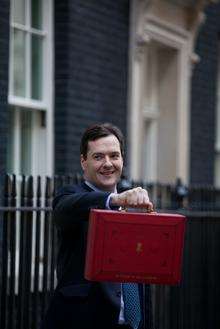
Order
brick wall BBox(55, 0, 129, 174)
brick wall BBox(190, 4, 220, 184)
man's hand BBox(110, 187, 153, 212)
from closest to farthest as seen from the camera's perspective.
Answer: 1. man's hand BBox(110, 187, 153, 212)
2. brick wall BBox(55, 0, 129, 174)
3. brick wall BBox(190, 4, 220, 184)

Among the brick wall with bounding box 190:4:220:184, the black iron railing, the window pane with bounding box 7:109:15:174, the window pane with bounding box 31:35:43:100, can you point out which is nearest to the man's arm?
the black iron railing

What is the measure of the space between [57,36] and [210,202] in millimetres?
2205

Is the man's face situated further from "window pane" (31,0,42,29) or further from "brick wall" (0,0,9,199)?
"window pane" (31,0,42,29)

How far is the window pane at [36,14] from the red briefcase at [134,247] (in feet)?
15.6

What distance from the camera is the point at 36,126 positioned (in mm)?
8984

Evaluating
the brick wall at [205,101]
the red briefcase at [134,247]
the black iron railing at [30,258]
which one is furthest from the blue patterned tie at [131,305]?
Result: the brick wall at [205,101]

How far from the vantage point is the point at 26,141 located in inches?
348

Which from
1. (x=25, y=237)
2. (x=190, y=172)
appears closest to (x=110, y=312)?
(x=25, y=237)

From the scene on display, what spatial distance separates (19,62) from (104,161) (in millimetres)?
4247

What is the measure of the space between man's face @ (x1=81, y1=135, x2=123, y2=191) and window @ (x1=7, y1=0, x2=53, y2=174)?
390cm

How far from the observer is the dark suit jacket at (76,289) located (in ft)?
14.7

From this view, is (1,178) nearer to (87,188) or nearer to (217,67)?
(87,188)

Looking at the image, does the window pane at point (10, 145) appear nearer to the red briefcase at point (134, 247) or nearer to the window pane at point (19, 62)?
the window pane at point (19, 62)

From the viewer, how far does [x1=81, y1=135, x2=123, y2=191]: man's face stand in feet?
15.0
